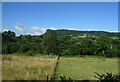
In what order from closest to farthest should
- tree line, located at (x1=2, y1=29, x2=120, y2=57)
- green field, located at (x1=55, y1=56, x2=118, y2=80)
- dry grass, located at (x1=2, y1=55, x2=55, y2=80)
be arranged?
dry grass, located at (x1=2, y1=55, x2=55, y2=80) → green field, located at (x1=55, y1=56, x2=118, y2=80) → tree line, located at (x1=2, y1=29, x2=120, y2=57)

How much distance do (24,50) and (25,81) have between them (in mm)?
23664

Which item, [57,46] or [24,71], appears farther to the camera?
[57,46]

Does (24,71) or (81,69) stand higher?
(24,71)

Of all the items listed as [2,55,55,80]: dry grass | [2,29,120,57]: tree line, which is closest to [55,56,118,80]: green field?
[2,55,55,80]: dry grass

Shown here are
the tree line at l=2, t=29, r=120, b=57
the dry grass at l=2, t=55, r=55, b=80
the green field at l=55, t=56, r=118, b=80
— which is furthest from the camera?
the tree line at l=2, t=29, r=120, b=57

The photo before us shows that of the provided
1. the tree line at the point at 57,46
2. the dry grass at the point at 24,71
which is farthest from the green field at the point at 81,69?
the tree line at the point at 57,46

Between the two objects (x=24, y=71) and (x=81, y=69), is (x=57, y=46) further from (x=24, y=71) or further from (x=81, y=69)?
(x=24, y=71)

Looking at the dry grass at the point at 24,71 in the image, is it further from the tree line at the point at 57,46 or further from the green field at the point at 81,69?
the tree line at the point at 57,46

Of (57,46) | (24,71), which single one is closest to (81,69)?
(24,71)

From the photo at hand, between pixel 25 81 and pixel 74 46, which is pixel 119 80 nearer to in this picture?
pixel 25 81

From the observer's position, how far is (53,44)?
94.4 ft

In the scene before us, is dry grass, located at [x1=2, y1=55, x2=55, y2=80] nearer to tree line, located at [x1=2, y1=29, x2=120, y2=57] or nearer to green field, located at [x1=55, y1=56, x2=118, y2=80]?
green field, located at [x1=55, y1=56, x2=118, y2=80]

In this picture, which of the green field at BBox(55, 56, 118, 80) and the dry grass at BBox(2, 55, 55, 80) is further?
the green field at BBox(55, 56, 118, 80)

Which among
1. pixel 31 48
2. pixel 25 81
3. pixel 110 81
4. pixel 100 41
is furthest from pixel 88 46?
pixel 110 81
